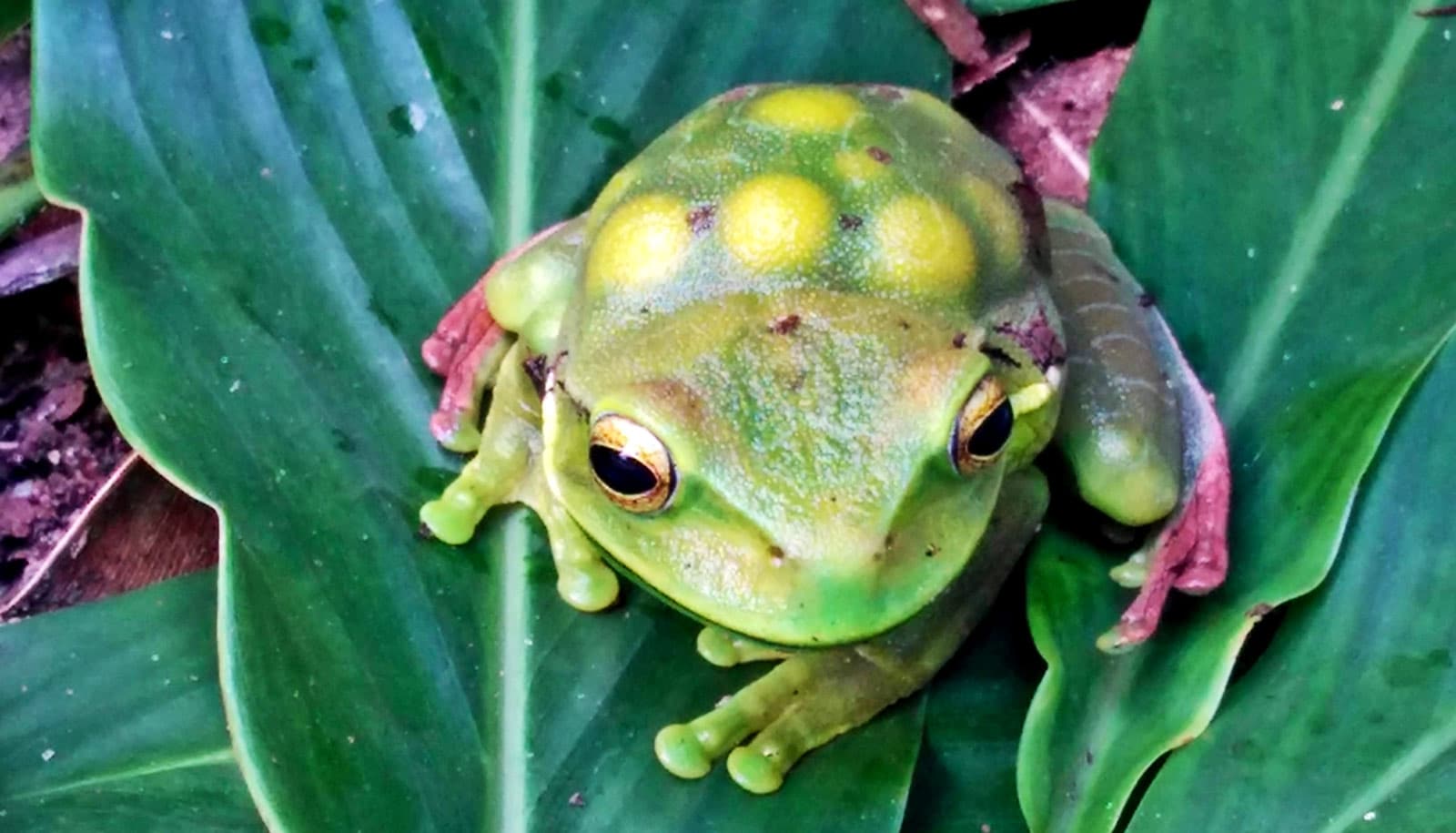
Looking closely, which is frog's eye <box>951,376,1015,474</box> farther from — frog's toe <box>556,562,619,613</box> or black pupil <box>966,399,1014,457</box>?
frog's toe <box>556,562,619,613</box>

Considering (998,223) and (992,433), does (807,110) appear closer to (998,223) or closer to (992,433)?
(998,223)

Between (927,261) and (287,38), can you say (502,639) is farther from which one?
(287,38)

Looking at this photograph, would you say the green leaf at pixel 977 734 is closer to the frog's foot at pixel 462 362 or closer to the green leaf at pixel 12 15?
the frog's foot at pixel 462 362

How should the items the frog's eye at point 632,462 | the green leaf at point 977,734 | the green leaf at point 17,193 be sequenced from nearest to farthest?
1. the frog's eye at point 632,462
2. the green leaf at point 977,734
3. the green leaf at point 17,193

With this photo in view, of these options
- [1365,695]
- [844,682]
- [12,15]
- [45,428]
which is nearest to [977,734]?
[844,682]

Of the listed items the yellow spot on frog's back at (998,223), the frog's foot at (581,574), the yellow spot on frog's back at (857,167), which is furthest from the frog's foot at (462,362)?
the yellow spot on frog's back at (998,223)

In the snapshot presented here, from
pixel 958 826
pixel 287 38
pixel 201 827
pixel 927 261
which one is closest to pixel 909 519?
pixel 927 261
